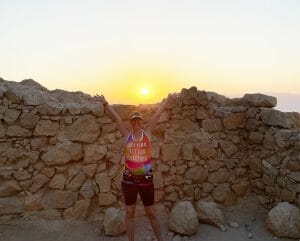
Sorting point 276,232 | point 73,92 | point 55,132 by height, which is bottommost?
point 276,232

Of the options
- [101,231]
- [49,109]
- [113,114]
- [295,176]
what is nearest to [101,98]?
[113,114]

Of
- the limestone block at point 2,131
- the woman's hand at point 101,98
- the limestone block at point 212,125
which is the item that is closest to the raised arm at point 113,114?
the woman's hand at point 101,98

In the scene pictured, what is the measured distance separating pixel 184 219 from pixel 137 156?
1659mm

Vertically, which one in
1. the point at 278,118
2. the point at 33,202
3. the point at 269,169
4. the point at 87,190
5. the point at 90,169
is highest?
the point at 278,118

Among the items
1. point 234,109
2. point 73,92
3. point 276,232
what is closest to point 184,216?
point 276,232

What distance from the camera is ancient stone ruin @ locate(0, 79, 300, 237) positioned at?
632cm

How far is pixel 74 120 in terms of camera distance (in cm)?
659

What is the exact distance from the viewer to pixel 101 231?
250 inches

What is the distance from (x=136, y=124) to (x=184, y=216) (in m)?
1.98

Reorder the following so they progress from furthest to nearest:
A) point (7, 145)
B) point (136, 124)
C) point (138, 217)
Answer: point (138, 217) → point (7, 145) → point (136, 124)

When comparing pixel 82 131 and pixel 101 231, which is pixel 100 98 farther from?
pixel 101 231

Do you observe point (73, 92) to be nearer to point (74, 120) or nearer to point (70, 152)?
point (74, 120)

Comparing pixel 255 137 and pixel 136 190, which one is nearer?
pixel 136 190

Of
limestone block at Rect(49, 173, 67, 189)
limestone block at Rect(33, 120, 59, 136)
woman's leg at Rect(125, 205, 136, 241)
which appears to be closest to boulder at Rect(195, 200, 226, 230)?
woman's leg at Rect(125, 205, 136, 241)
